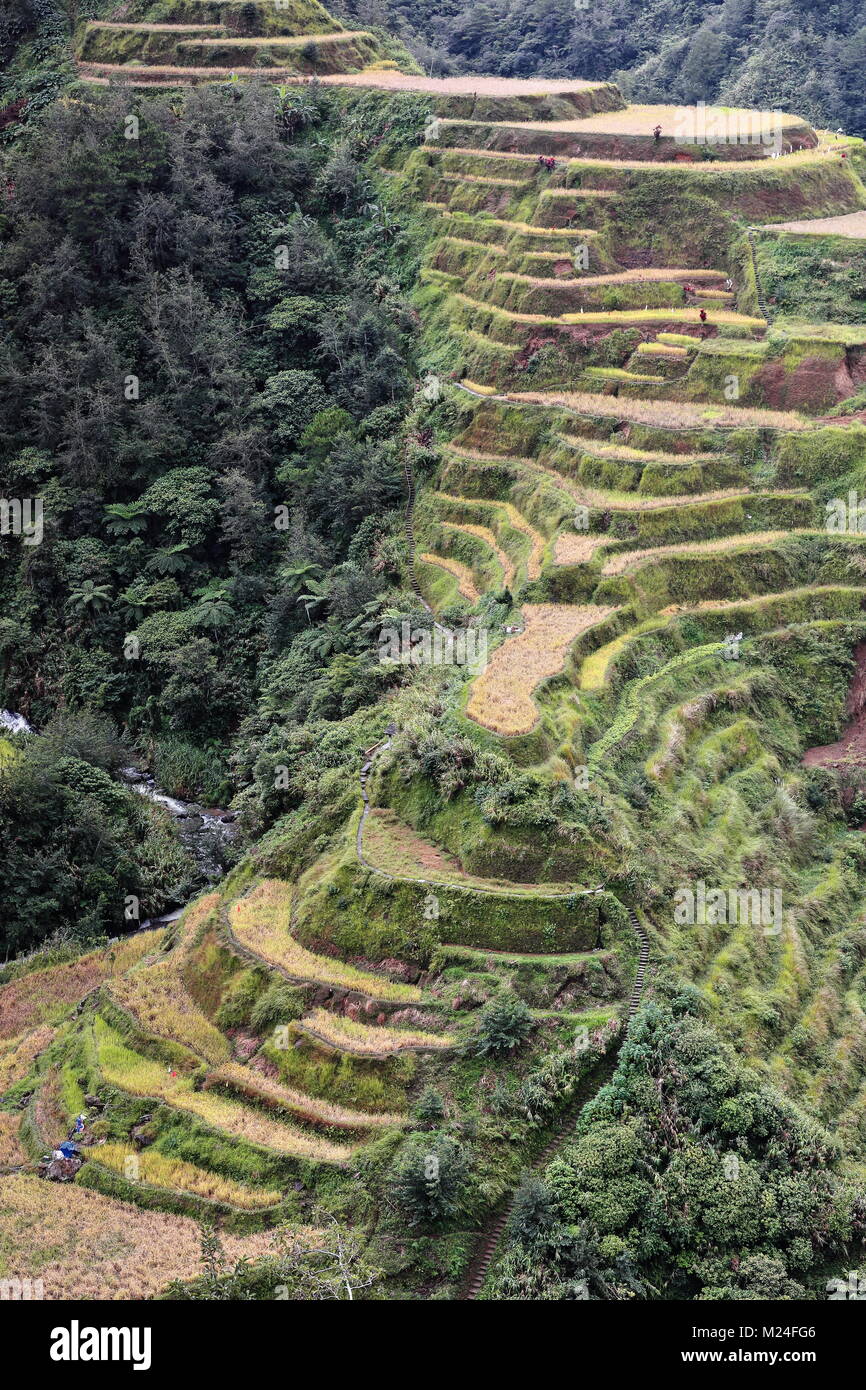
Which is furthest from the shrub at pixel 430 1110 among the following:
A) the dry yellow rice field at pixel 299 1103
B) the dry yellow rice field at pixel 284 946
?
the dry yellow rice field at pixel 284 946

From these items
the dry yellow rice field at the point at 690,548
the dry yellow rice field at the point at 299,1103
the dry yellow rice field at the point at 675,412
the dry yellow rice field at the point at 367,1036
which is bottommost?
the dry yellow rice field at the point at 299,1103

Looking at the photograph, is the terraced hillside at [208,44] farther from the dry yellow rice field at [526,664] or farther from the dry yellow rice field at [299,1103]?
the dry yellow rice field at [299,1103]

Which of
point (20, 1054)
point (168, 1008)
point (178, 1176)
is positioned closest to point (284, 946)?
point (168, 1008)

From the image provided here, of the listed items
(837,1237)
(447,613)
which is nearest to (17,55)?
(447,613)

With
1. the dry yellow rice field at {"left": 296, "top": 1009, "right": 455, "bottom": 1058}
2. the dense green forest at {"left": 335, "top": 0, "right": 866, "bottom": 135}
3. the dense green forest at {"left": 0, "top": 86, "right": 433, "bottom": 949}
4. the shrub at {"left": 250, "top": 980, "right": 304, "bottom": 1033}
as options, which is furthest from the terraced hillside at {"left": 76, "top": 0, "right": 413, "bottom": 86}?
the dry yellow rice field at {"left": 296, "top": 1009, "right": 455, "bottom": 1058}

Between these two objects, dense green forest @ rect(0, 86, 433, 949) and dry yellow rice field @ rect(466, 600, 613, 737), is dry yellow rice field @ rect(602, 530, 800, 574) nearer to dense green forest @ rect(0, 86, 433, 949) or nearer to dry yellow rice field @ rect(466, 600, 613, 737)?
dry yellow rice field @ rect(466, 600, 613, 737)

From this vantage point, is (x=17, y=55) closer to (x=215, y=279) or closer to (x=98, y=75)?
(x=98, y=75)
